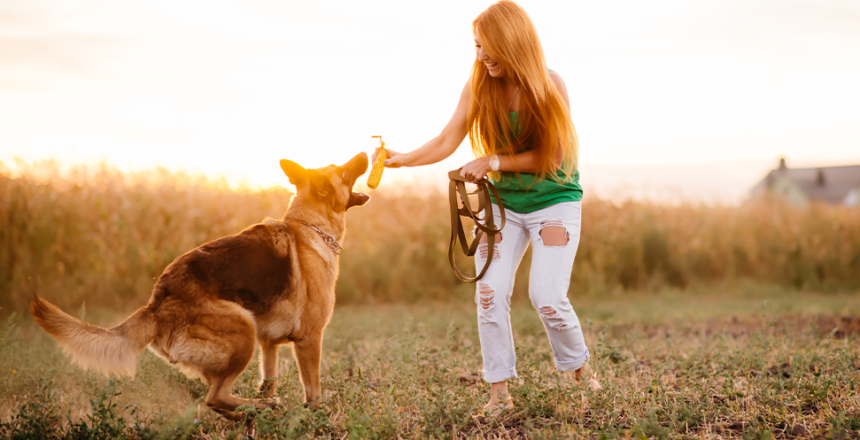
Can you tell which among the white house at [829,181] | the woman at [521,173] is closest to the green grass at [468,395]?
the woman at [521,173]

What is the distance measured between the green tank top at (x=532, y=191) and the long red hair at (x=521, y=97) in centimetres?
5

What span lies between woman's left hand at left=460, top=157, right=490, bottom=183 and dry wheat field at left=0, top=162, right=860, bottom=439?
4.18ft

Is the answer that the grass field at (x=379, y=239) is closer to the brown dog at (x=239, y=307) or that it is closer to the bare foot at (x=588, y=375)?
the brown dog at (x=239, y=307)

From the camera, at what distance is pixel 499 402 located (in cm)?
323

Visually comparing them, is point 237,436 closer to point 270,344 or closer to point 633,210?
point 270,344

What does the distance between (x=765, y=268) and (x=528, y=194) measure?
924cm

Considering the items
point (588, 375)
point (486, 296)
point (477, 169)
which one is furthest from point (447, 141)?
point (588, 375)

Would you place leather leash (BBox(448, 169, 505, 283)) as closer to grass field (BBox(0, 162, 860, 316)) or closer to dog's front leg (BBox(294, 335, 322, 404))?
dog's front leg (BBox(294, 335, 322, 404))

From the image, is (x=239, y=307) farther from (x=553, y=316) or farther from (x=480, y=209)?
(x=553, y=316)

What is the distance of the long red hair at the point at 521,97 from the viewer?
3.16 meters

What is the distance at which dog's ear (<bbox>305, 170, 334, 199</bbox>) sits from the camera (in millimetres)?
3852

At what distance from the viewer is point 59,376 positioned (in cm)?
432

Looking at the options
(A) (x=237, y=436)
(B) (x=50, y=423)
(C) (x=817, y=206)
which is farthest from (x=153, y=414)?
(C) (x=817, y=206)

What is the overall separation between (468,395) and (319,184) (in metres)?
1.71
